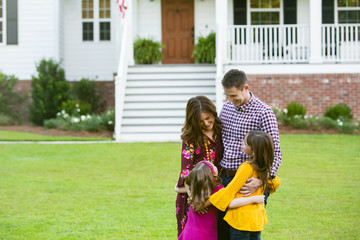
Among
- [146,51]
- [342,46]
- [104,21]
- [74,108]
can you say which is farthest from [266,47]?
[104,21]

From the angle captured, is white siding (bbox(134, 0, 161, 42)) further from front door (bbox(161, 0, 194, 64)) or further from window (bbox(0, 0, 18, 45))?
window (bbox(0, 0, 18, 45))

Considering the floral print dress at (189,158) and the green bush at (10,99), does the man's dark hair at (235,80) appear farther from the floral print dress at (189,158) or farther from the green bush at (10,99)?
the green bush at (10,99)

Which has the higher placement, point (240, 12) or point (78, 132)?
point (240, 12)

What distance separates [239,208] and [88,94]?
47.9 feet

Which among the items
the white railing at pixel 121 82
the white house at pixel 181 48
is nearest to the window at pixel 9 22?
the white house at pixel 181 48

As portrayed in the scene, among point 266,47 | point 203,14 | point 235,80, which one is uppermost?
point 203,14

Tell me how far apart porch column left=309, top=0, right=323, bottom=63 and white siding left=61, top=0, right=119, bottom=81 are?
6.74 meters

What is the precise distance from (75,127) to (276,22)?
291 inches

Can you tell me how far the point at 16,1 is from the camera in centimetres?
1828

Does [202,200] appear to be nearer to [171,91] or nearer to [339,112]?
[171,91]

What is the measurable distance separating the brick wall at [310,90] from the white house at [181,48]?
0.03m

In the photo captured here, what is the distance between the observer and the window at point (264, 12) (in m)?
17.6

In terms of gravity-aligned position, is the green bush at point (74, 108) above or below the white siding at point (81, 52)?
below

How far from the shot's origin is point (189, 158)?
151 inches
